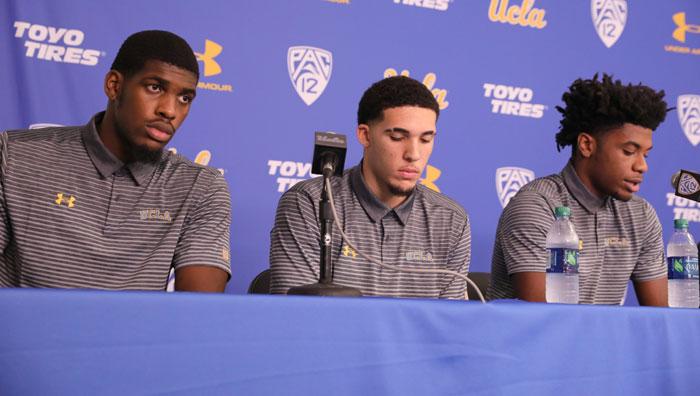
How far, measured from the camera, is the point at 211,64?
306 cm

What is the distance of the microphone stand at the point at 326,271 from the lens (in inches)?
52.4

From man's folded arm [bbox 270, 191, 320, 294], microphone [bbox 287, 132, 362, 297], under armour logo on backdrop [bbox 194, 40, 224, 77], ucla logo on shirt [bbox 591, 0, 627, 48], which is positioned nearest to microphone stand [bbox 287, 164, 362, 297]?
microphone [bbox 287, 132, 362, 297]

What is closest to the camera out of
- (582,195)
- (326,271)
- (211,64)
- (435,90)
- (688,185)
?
(326,271)

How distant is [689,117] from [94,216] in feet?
9.78

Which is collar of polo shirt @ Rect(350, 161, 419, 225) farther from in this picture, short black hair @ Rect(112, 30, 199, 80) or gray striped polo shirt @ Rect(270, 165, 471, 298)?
short black hair @ Rect(112, 30, 199, 80)

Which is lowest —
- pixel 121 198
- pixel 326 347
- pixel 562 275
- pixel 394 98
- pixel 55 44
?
pixel 326 347

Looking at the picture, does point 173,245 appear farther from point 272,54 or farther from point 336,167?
point 272,54

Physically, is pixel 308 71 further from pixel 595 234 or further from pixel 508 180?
pixel 595 234

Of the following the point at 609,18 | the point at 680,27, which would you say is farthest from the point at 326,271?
the point at 680,27

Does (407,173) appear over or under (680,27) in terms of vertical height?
under

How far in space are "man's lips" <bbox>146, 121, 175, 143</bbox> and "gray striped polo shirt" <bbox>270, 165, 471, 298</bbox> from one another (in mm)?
402

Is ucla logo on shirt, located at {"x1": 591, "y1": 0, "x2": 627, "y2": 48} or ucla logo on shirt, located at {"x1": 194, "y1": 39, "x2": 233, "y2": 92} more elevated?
ucla logo on shirt, located at {"x1": 591, "y1": 0, "x2": 627, "y2": 48}

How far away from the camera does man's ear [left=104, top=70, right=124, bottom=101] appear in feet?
6.73

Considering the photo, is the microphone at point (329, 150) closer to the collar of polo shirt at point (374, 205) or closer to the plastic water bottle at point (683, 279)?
the collar of polo shirt at point (374, 205)
